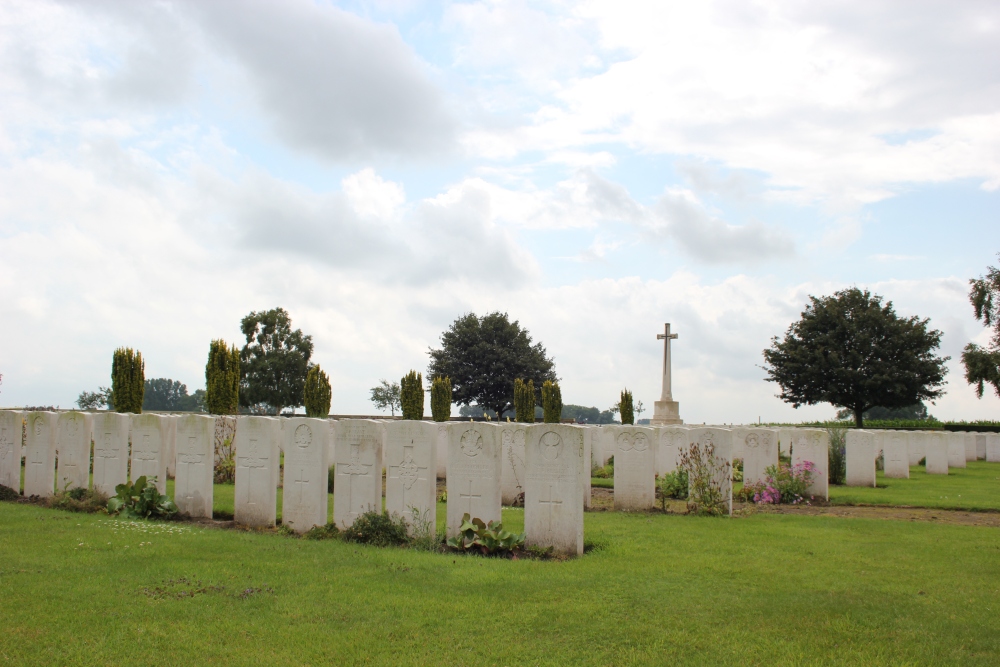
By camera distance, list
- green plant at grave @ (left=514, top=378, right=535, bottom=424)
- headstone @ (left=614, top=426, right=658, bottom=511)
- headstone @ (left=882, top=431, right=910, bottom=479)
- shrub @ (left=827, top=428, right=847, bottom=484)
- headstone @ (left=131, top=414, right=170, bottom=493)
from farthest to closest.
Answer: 1. green plant at grave @ (left=514, top=378, right=535, bottom=424)
2. headstone @ (left=882, top=431, right=910, bottom=479)
3. shrub @ (left=827, top=428, right=847, bottom=484)
4. headstone @ (left=614, top=426, right=658, bottom=511)
5. headstone @ (left=131, top=414, right=170, bottom=493)

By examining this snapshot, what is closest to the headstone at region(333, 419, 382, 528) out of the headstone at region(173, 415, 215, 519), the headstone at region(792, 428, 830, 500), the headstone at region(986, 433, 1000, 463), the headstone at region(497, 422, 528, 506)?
the headstone at region(173, 415, 215, 519)

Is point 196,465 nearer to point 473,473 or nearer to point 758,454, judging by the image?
point 473,473

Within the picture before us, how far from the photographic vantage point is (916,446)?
2092cm

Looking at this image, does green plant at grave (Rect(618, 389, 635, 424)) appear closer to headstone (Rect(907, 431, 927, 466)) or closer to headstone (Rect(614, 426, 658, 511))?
headstone (Rect(907, 431, 927, 466))

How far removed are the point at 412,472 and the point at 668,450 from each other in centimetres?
717

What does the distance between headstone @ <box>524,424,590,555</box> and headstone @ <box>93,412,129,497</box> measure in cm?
640

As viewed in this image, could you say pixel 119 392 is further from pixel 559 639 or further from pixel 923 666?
pixel 923 666

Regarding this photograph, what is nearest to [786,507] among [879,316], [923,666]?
[923,666]

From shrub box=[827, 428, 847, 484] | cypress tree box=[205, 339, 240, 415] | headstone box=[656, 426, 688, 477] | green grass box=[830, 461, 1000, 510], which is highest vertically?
cypress tree box=[205, 339, 240, 415]

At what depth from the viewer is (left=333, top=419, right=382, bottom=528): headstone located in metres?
8.56

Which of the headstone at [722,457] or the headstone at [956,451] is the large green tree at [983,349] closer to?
the headstone at [956,451]

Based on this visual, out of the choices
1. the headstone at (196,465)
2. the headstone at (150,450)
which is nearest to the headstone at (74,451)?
the headstone at (150,450)

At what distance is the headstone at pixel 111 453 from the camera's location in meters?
10.6

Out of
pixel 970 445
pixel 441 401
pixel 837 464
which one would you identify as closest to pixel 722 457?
pixel 837 464
